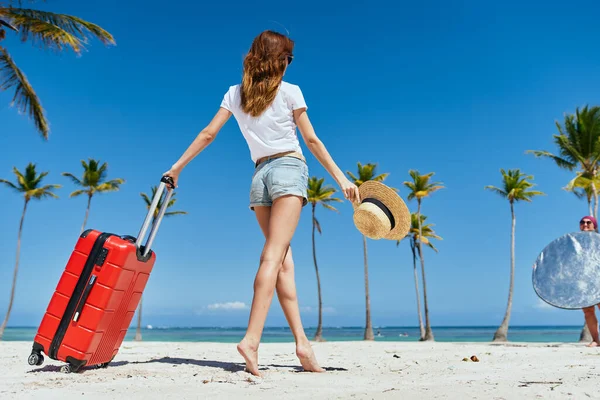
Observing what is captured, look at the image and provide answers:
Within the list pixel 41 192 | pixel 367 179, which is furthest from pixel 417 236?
pixel 41 192

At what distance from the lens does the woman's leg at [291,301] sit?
367cm

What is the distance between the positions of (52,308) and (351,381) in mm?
1971

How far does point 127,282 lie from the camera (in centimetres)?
352

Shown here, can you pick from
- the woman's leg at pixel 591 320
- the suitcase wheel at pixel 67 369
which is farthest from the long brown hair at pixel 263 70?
the woman's leg at pixel 591 320

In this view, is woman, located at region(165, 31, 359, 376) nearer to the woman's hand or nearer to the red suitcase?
the woman's hand

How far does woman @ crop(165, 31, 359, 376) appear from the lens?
3490mm

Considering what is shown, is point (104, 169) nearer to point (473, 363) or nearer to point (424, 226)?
point (424, 226)

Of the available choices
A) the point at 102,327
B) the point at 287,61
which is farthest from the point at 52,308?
the point at 287,61

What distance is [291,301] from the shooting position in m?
3.76

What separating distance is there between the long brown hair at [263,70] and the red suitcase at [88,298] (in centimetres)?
103

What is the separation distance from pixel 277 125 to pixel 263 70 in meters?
0.39

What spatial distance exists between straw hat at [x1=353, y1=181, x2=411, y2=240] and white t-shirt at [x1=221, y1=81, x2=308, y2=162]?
0.62m

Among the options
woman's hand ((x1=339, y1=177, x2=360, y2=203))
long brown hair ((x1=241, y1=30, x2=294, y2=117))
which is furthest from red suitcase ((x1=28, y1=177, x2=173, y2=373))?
woman's hand ((x1=339, y1=177, x2=360, y2=203))

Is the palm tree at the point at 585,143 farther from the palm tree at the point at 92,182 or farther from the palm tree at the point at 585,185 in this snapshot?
the palm tree at the point at 92,182
